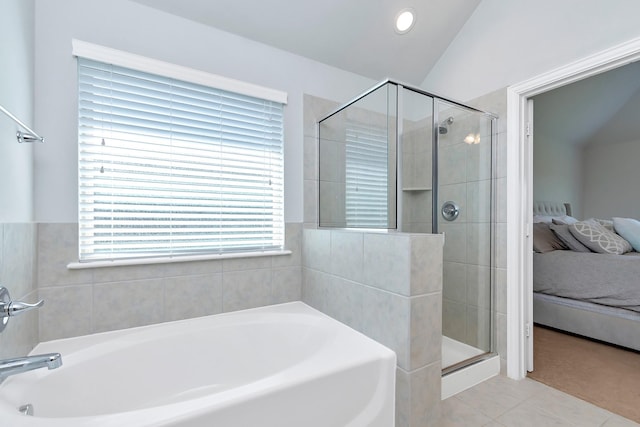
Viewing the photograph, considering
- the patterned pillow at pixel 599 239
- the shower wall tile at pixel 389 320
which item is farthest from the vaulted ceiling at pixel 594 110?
the shower wall tile at pixel 389 320

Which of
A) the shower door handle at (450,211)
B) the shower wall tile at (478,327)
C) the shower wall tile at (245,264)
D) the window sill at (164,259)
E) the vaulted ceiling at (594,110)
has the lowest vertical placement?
the shower wall tile at (478,327)

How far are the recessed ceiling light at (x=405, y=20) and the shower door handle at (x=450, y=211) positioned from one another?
1334 mm

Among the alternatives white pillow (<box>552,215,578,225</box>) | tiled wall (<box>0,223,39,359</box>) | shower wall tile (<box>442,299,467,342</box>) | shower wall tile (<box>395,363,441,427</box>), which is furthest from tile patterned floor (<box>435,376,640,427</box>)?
white pillow (<box>552,215,578,225</box>)

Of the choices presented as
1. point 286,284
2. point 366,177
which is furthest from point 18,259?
point 366,177

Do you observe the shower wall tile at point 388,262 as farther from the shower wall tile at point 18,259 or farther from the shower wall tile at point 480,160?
the shower wall tile at point 18,259

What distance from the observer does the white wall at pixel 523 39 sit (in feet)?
5.10

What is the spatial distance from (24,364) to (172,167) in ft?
3.56

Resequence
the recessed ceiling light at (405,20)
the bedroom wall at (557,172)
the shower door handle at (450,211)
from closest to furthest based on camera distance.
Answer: the shower door handle at (450,211)
the recessed ceiling light at (405,20)
the bedroom wall at (557,172)

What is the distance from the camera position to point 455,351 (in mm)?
1949

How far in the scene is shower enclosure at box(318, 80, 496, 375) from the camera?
70.4 inches

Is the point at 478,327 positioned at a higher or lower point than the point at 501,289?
lower

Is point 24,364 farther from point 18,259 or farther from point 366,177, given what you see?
point 366,177

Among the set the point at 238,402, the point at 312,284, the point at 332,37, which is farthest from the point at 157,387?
the point at 332,37

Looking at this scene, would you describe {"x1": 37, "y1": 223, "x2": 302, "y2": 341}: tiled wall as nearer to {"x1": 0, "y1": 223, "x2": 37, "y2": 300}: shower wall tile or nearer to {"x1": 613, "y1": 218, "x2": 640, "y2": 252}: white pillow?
{"x1": 0, "y1": 223, "x2": 37, "y2": 300}: shower wall tile
